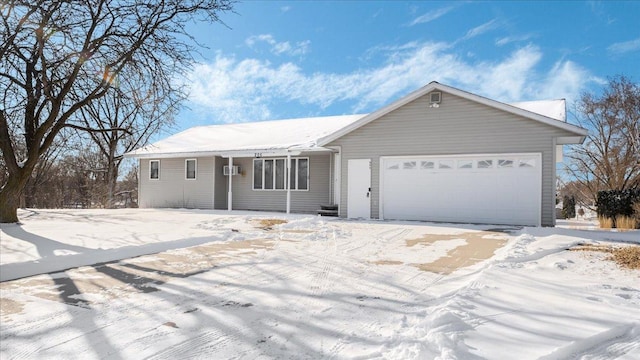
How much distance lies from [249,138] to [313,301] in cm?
1419

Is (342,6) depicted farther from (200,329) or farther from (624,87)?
(624,87)

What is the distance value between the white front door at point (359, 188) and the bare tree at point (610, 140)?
58.8 feet

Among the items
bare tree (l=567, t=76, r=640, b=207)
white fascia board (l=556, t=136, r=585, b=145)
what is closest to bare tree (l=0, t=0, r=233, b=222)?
white fascia board (l=556, t=136, r=585, b=145)

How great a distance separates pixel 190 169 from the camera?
17047 millimetres

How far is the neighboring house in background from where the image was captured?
10664 millimetres

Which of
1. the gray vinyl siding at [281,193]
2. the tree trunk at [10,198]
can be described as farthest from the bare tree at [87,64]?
the gray vinyl siding at [281,193]

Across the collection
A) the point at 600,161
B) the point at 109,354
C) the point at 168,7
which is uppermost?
the point at 168,7

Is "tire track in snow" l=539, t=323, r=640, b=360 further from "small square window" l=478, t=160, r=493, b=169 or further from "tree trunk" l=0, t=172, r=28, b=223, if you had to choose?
"tree trunk" l=0, t=172, r=28, b=223

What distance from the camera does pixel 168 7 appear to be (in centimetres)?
964

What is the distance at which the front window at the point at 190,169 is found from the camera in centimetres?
1697

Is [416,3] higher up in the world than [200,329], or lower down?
higher up

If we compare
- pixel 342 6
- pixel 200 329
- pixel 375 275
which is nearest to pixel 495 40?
pixel 342 6

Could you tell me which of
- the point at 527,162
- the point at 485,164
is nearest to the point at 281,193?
the point at 485,164

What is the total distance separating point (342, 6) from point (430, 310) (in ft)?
36.3
